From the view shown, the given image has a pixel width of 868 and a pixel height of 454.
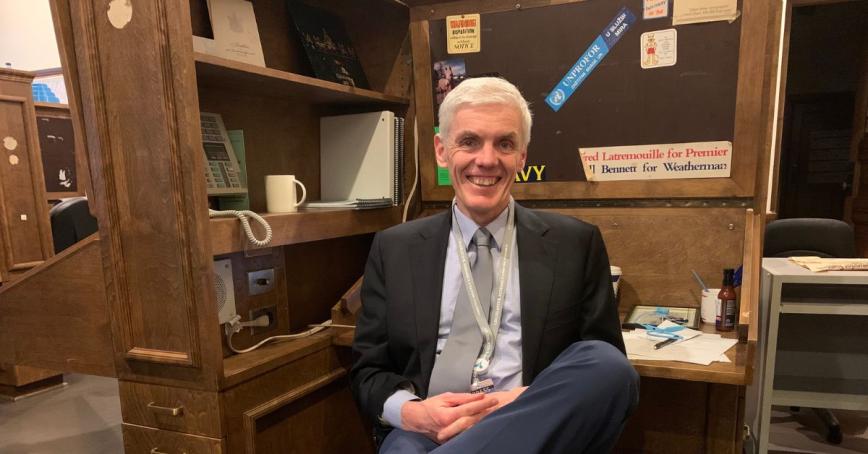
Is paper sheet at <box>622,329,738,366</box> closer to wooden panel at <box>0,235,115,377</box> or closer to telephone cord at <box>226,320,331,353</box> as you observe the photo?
telephone cord at <box>226,320,331,353</box>

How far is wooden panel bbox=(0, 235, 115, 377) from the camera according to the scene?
1.36m

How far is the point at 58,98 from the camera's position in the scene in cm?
476

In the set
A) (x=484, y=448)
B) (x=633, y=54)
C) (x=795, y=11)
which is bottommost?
(x=484, y=448)

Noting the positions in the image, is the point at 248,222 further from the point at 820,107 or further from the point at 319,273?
the point at 820,107

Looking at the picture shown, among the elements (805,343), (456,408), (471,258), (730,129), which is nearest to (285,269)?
(471,258)

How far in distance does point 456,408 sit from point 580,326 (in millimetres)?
400

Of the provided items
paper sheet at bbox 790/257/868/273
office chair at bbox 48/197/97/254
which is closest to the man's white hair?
paper sheet at bbox 790/257/868/273

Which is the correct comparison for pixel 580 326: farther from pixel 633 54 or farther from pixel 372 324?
pixel 633 54

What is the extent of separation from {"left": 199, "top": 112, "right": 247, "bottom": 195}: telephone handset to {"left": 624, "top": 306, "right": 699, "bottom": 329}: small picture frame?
1309 millimetres

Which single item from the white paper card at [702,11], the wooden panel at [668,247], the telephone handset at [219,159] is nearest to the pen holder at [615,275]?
the wooden panel at [668,247]

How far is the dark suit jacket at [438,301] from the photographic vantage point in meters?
1.25

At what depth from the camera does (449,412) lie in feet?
3.58

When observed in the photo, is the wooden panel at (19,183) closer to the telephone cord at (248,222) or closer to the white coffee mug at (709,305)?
the telephone cord at (248,222)

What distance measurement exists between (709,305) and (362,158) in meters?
1.30
